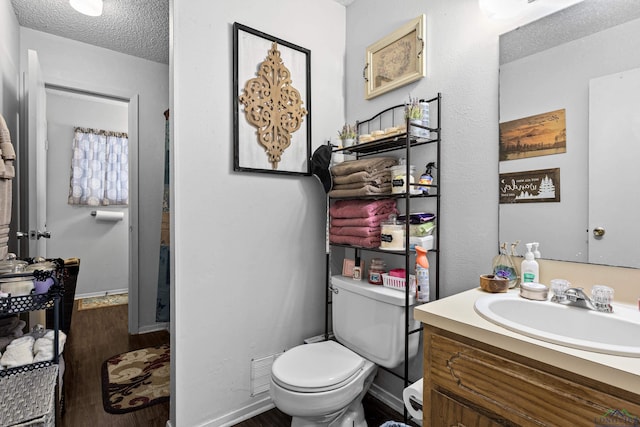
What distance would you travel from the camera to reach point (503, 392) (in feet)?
2.71

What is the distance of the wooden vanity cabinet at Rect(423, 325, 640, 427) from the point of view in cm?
68

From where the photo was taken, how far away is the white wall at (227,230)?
1567 mm

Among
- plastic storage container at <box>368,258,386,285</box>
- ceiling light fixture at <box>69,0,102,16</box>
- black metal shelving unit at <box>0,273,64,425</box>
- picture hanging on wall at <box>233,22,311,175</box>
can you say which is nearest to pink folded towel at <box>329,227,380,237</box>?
plastic storage container at <box>368,258,386,285</box>

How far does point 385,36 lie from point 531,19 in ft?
2.52

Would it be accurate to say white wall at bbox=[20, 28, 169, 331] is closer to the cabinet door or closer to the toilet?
the toilet

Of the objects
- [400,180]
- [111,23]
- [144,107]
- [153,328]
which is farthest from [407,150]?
[153,328]

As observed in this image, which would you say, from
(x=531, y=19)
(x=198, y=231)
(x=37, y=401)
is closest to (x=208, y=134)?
(x=198, y=231)

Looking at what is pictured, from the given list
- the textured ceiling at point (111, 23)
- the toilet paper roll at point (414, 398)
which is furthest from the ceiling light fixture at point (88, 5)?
the toilet paper roll at point (414, 398)

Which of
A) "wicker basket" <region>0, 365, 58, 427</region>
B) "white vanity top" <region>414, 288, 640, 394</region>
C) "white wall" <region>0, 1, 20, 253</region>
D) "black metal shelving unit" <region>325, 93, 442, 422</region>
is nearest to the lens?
"white vanity top" <region>414, 288, 640, 394</region>

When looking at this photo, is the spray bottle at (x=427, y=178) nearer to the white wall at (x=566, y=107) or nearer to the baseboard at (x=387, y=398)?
the white wall at (x=566, y=107)

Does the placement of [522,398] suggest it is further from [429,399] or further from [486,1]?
[486,1]

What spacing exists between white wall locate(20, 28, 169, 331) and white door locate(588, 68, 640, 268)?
315cm

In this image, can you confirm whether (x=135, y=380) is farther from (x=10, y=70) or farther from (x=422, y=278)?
(x=10, y=70)

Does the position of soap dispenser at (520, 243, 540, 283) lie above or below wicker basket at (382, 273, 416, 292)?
above
